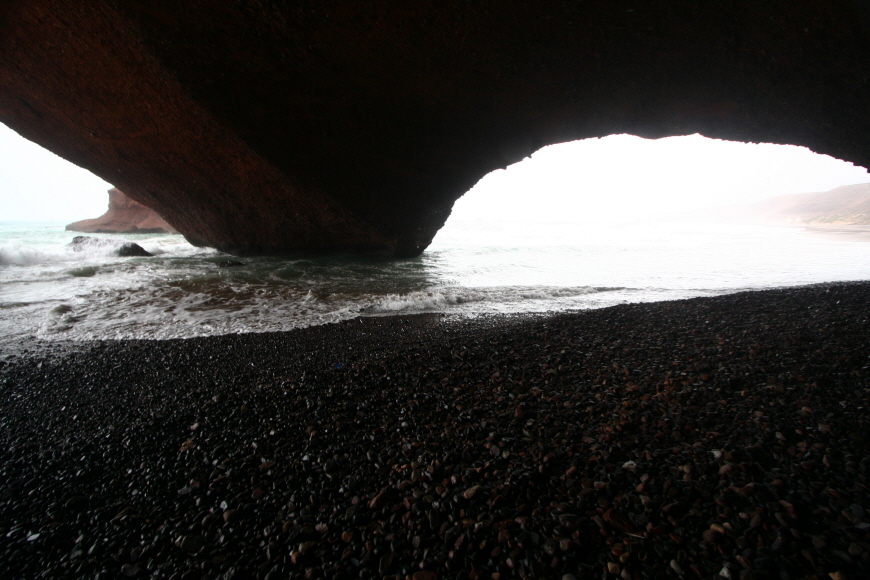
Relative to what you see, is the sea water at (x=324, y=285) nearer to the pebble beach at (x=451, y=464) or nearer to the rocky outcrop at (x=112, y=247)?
the rocky outcrop at (x=112, y=247)

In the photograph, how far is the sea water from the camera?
5066mm

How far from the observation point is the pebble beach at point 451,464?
1.37m

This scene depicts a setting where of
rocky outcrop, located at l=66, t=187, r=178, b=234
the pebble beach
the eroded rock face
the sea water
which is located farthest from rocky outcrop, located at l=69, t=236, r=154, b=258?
rocky outcrop, located at l=66, t=187, r=178, b=234

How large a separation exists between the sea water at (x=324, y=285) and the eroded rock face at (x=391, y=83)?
2645mm

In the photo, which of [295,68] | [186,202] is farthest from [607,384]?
[186,202]

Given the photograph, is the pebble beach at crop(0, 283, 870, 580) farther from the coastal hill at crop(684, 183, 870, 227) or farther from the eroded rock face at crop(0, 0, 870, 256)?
the coastal hill at crop(684, 183, 870, 227)

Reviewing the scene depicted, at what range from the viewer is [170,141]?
7828 millimetres

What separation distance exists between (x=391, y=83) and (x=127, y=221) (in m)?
34.0

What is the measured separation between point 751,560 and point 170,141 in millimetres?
10673

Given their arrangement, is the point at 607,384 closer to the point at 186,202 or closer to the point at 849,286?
the point at 849,286

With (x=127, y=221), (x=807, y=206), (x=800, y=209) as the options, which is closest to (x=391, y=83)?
(x=127, y=221)

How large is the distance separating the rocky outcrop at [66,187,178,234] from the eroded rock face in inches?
910

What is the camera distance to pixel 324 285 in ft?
25.8

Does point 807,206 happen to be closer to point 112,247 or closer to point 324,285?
point 324,285
